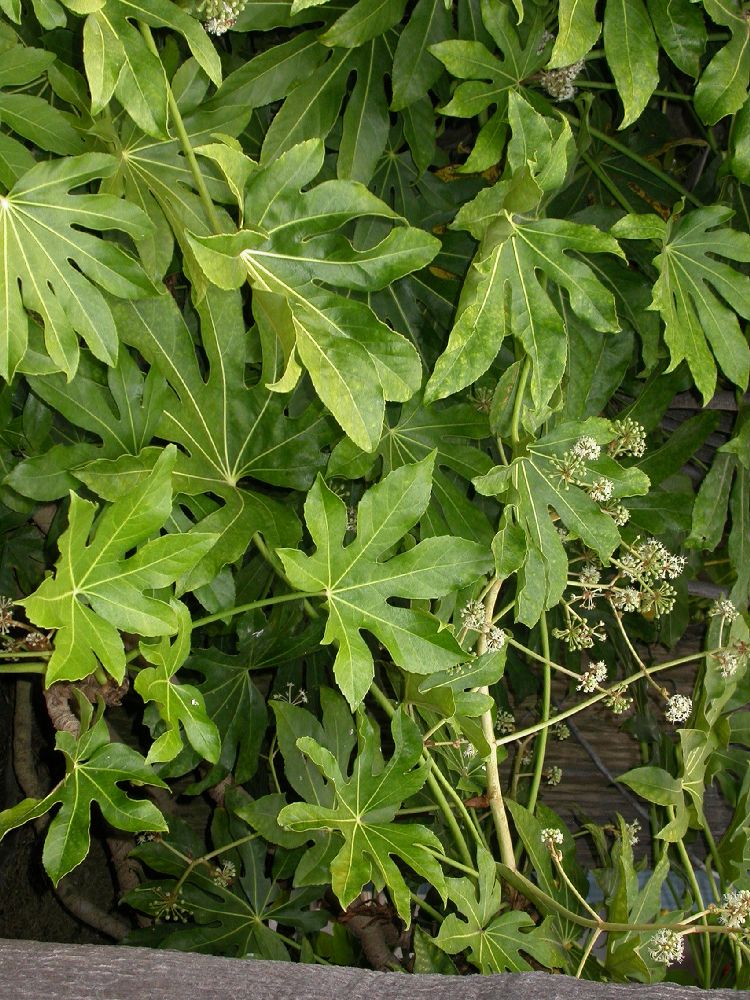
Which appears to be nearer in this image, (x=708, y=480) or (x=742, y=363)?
(x=742, y=363)

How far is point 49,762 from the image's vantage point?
1.96m

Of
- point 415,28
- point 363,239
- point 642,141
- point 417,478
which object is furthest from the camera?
point 642,141

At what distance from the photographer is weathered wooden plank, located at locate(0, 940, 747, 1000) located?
67 centimetres

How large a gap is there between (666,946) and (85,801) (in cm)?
72

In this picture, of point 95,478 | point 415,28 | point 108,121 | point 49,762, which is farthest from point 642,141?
point 49,762

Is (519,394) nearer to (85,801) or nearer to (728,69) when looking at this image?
(728,69)

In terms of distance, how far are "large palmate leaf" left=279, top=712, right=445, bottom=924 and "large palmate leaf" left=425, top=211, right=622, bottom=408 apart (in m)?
0.43

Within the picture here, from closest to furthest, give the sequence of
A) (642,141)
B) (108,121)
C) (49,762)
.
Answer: (108,121) < (642,141) < (49,762)

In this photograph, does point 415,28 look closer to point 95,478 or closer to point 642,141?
point 642,141

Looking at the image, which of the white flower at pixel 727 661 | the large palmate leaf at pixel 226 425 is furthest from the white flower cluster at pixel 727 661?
the large palmate leaf at pixel 226 425

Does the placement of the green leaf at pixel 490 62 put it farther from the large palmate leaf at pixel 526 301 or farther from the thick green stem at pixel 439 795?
the thick green stem at pixel 439 795

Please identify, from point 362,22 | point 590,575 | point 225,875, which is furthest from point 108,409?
point 225,875

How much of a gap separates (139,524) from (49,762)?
1.19m

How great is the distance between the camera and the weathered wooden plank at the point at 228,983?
67cm
